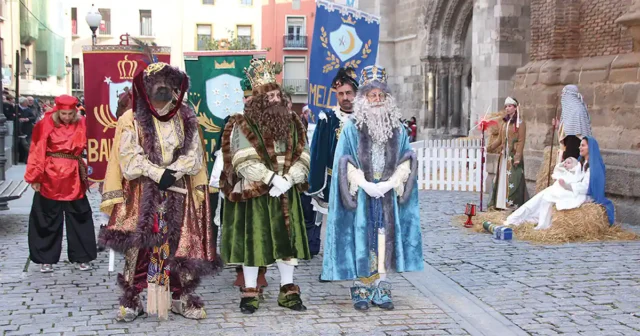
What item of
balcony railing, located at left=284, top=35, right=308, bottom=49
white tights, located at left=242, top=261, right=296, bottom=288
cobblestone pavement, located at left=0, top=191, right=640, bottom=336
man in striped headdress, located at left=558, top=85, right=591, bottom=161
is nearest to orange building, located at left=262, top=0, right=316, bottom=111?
balcony railing, located at left=284, top=35, right=308, bottom=49

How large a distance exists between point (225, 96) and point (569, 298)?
403 cm

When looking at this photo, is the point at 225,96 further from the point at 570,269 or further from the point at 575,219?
the point at 575,219

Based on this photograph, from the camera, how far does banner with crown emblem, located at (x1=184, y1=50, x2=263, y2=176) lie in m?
8.29

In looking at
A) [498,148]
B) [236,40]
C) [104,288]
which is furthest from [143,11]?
[104,288]

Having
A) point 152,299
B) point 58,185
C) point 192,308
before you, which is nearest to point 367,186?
point 192,308

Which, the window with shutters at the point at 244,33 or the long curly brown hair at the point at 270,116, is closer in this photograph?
the long curly brown hair at the point at 270,116

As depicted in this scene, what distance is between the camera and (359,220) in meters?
6.41

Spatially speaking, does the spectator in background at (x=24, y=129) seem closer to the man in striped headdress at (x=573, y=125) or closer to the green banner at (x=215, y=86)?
the green banner at (x=215, y=86)

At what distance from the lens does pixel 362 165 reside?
644 cm

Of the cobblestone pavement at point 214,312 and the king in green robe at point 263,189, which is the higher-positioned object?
the king in green robe at point 263,189

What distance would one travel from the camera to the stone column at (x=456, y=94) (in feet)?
74.3

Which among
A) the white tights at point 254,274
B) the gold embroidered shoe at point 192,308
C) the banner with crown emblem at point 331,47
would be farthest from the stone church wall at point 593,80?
the gold embroidered shoe at point 192,308

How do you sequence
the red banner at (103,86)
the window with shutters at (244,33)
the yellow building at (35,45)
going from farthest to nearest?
the window with shutters at (244,33) < the yellow building at (35,45) < the red banner at (103,86)

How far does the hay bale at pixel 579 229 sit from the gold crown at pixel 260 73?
4674 millimetres
